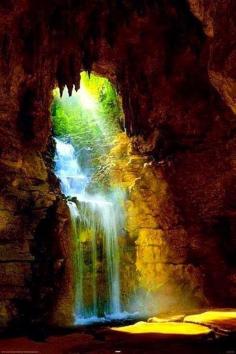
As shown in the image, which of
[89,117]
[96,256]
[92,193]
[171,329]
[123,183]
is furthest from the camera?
[89,117]

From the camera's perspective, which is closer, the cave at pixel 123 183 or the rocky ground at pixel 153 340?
the rocky ground at pixel 153 340

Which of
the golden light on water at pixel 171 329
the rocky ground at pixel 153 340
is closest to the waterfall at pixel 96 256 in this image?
the golden light on water at pixel 171 329

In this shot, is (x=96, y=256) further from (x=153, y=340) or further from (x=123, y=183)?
(x=153, y=340)

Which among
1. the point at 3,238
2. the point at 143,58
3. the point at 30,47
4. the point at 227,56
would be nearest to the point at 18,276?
the point at 3,238

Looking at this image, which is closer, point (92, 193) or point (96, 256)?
point (96, 256)

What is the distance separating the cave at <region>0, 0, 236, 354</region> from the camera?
10914 mm

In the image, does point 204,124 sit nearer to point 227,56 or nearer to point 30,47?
point 30,47

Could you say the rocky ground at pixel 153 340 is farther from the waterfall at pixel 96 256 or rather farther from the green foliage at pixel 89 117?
the green foliage at pixel 89 117

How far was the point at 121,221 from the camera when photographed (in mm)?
14172

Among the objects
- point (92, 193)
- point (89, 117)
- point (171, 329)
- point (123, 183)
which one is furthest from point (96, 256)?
point (89, 117)

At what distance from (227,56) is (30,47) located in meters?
8.49

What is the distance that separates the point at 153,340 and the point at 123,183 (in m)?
9.48

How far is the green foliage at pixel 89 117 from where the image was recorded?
67.4 feet

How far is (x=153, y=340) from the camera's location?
589 centimetres
